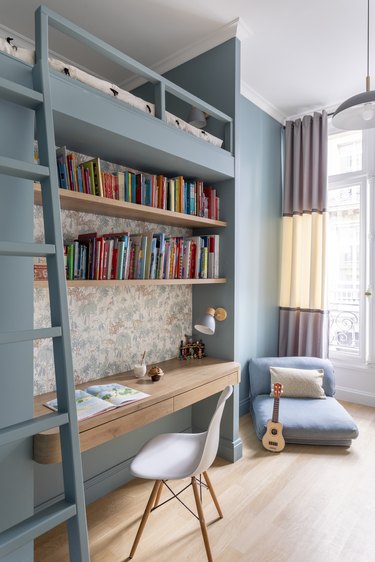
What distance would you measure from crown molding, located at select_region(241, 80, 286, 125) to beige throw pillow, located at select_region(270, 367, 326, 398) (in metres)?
2.45

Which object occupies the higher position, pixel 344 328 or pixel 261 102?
pixel 261 102

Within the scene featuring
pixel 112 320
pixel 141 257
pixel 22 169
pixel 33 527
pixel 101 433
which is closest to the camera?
pixel 33 527

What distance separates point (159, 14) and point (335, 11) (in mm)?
1102

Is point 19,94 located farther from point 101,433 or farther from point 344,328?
point 344,328

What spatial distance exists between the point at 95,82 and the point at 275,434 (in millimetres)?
2474

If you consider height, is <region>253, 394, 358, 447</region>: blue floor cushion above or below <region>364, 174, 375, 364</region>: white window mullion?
below

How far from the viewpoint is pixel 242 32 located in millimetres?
2395

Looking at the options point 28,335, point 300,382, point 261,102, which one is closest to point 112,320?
point 28,335

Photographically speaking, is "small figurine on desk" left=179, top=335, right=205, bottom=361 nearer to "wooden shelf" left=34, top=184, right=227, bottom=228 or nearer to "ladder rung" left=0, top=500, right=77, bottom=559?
"wooden shelf" left=34, top=184, right=227, bottom=228

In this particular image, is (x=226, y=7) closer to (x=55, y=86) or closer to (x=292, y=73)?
(x=292, y=73)

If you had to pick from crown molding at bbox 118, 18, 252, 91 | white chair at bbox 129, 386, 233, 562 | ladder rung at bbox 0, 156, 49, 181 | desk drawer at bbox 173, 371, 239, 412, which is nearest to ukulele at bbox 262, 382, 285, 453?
desk drawer at bbox 173, 371, 239, 412

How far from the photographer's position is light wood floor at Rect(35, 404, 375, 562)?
166 centimetres

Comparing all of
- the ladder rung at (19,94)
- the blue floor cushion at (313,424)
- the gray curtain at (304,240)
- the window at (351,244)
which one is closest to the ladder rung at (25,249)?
the ladder rung at (19,94)

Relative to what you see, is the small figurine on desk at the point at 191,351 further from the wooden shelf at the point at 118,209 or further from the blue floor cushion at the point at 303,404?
the wooden shelf at the point at 118,209
